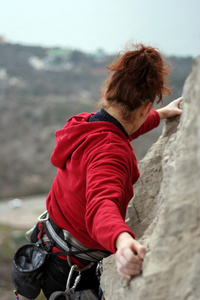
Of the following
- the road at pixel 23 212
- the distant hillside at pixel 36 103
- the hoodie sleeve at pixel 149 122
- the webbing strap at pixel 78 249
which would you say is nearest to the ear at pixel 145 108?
the hoodie sleeve at pixel 149 122

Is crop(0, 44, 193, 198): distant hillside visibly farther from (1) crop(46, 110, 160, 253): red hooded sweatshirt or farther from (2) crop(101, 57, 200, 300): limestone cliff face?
(2) crop(101, 57, 200, 300): limestone cliff face

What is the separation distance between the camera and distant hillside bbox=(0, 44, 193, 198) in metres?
23.2

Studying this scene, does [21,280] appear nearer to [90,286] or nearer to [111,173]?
[90,286]

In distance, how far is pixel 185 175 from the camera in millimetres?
917

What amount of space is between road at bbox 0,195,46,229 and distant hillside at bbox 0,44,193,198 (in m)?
0.93

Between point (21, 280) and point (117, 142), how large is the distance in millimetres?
724

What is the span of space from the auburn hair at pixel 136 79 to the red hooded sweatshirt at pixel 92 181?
10 cm

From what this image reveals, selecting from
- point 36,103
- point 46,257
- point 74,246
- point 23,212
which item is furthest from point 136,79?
point 36,103

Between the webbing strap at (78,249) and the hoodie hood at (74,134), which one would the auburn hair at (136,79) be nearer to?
the hoodie hood at (74,134)

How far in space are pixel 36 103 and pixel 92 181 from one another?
2714 cm

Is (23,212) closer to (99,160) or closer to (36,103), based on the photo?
(36,103)

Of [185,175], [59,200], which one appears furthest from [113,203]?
[59,200]

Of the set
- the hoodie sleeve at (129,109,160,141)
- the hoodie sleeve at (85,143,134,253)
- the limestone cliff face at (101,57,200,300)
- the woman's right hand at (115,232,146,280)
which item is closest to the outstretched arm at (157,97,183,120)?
the hoodie sleeve at (129,109,160,141)

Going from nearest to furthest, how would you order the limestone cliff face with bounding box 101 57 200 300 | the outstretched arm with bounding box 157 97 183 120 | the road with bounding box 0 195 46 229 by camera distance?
the limestone cliff face with bounding box 101 57 200 300
the outstretched arm with bounding box 157 97 183 120
the road with bounding box 0 195 46 229
